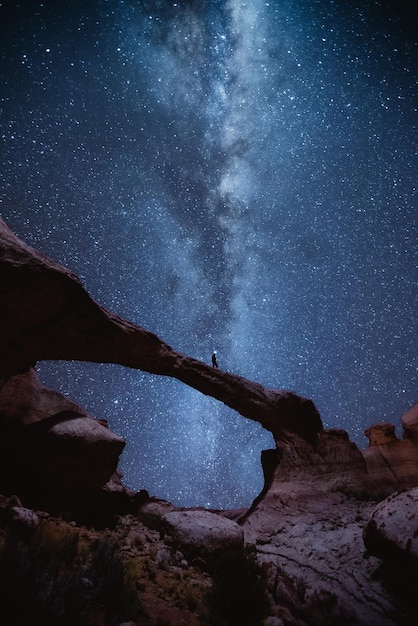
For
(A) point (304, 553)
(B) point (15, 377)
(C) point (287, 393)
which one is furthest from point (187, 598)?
(C) point (287, 393)

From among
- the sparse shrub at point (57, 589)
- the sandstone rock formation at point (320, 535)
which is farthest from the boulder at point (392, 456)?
the sparse shrub at point (57, 589)

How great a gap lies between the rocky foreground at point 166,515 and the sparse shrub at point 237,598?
0.02 metres

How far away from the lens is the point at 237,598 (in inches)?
201

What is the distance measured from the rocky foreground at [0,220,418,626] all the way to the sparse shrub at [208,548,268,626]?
0.06ft

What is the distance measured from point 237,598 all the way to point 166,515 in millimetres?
3458

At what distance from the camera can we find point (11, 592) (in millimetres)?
3141

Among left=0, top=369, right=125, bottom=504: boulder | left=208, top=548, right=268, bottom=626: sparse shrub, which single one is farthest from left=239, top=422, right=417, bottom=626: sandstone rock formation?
left=0, top=369, right=125, bottom=504: boulder

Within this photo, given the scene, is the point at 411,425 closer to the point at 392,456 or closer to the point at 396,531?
the point at 392,456

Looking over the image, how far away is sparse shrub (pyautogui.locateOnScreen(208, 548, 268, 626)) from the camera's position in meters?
4.89

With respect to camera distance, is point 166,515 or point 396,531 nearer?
point 396,531

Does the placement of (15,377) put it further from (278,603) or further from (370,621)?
(370,621)

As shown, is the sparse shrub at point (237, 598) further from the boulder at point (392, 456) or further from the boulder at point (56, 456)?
the boulder at point (392, 456)

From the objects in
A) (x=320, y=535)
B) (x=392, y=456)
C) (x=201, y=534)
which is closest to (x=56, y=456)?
→ (x=201, y=534)

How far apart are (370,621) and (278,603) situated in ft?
4.72
